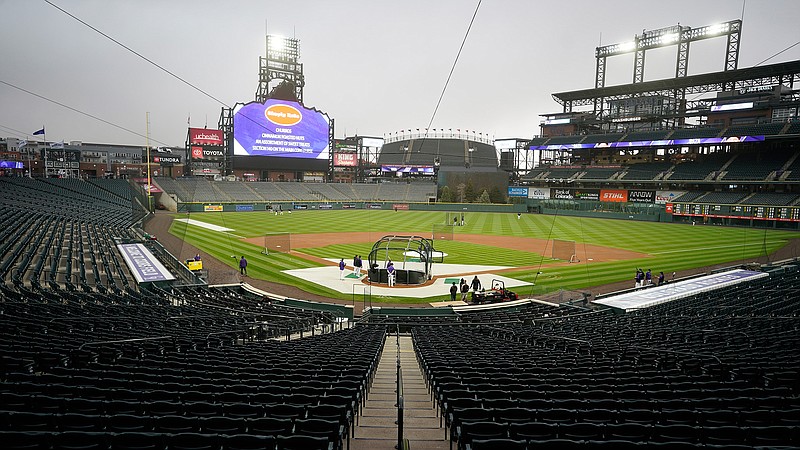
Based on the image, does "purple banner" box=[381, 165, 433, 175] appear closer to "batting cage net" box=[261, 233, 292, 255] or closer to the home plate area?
"batting cage net" box=[261, 233, 292, 255]

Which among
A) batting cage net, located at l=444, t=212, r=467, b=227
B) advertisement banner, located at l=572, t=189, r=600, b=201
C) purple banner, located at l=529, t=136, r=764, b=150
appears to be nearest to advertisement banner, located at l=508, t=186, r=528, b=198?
purple banner, located at l=529, t=136, r=764, b=150

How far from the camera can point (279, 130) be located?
254 ft

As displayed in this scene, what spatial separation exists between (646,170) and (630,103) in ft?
51.9

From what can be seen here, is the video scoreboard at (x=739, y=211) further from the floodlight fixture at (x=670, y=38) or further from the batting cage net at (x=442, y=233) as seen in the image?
the batting cage net at (x=442, y=233)

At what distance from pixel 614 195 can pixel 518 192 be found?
18883 millimetres

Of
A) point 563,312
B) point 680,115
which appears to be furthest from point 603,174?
point 563,312

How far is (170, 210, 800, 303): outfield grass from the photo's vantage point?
2816 cm

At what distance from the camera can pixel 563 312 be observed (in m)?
19.1

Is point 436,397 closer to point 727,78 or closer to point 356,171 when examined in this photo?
point 727,78

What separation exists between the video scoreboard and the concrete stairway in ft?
205

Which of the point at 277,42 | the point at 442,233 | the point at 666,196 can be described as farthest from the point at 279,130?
the point at 666,196

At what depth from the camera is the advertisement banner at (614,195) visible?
239ft

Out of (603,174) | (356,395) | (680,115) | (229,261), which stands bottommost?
(229,261)

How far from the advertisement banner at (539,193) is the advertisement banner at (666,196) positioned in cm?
2013
